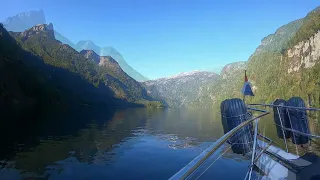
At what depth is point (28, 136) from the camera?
1650 inches

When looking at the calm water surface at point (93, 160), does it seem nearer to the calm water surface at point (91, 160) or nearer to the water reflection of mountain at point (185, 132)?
the calm water surface at point (91, 160)

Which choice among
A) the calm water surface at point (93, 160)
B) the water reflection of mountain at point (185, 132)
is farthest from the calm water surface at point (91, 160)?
the water reflection of mountain at point (185, 132)

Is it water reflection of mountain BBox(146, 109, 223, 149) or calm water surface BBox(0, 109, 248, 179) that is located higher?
calm water surface BBox(0, 109, 248, 179)

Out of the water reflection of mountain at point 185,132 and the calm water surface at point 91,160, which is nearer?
the calm water surface at point 91,160

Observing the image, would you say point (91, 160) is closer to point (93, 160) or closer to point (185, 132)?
point (93, 160)

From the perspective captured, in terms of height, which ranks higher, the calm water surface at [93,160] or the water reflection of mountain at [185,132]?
the calm water surface at [93,160]

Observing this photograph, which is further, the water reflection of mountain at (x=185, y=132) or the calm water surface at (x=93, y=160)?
the water reflection of mountain at (x=185, y=132)

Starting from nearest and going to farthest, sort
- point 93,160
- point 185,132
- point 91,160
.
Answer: point 91,160 → point 93,160 → point 185,132

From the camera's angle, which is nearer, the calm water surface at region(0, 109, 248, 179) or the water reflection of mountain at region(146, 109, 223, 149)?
the calm water surface at region(0, 109, 248, 179)

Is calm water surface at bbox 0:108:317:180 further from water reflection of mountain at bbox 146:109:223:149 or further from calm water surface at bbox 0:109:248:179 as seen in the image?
water reflection of mountain at bbox 146:109:223:149

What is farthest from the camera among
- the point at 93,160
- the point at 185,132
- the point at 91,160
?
the point at 185,132

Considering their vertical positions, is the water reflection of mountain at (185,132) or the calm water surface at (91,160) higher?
the calm water surface at (91,160)

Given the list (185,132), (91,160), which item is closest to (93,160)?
(91,160)

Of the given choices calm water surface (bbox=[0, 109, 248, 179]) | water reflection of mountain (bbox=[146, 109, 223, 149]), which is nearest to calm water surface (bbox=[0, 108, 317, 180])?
calm water surface (bbox=[0, 109, 248, 179])
